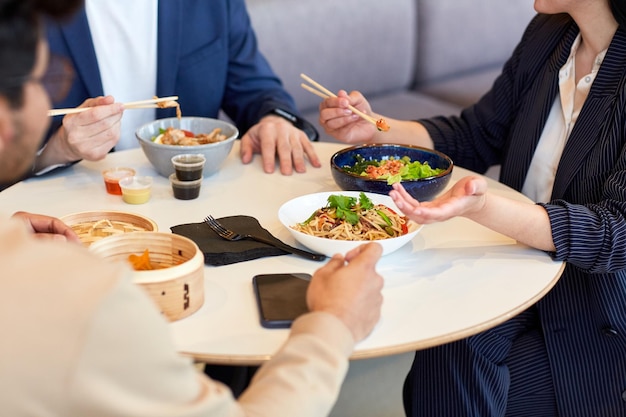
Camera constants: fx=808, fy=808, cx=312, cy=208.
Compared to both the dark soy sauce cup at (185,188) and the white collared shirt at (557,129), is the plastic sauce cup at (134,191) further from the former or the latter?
the white collared shirt at (557,129)

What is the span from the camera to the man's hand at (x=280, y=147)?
2.07 meters

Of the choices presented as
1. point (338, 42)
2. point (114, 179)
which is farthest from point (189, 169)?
point (338, 42)

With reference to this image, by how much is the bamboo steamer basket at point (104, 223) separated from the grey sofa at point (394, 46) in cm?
202

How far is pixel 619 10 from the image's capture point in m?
1.81

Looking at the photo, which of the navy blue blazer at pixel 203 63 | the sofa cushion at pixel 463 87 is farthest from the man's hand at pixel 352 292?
the sofa cushion at pixel 463 87

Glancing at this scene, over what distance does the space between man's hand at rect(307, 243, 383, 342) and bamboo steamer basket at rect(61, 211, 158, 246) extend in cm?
43

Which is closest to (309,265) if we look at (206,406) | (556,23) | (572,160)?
(206,406)

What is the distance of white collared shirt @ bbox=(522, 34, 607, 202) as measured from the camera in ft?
6.45

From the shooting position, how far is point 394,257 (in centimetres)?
159

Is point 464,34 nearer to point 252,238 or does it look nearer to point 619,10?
point 619,10

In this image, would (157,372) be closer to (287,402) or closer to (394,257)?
(287,402)

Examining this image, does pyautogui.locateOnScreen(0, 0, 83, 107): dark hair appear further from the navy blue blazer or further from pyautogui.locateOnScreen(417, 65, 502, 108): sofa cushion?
pyautogui.locateOnScreen(417, 65, 502, 108): sofa cushion

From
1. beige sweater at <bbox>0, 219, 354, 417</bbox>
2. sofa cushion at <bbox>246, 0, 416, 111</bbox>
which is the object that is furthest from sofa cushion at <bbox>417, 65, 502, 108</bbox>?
beige sweater at <bbox>0, 219, 354, 417</bbox>

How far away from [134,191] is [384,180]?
559 millimetres
